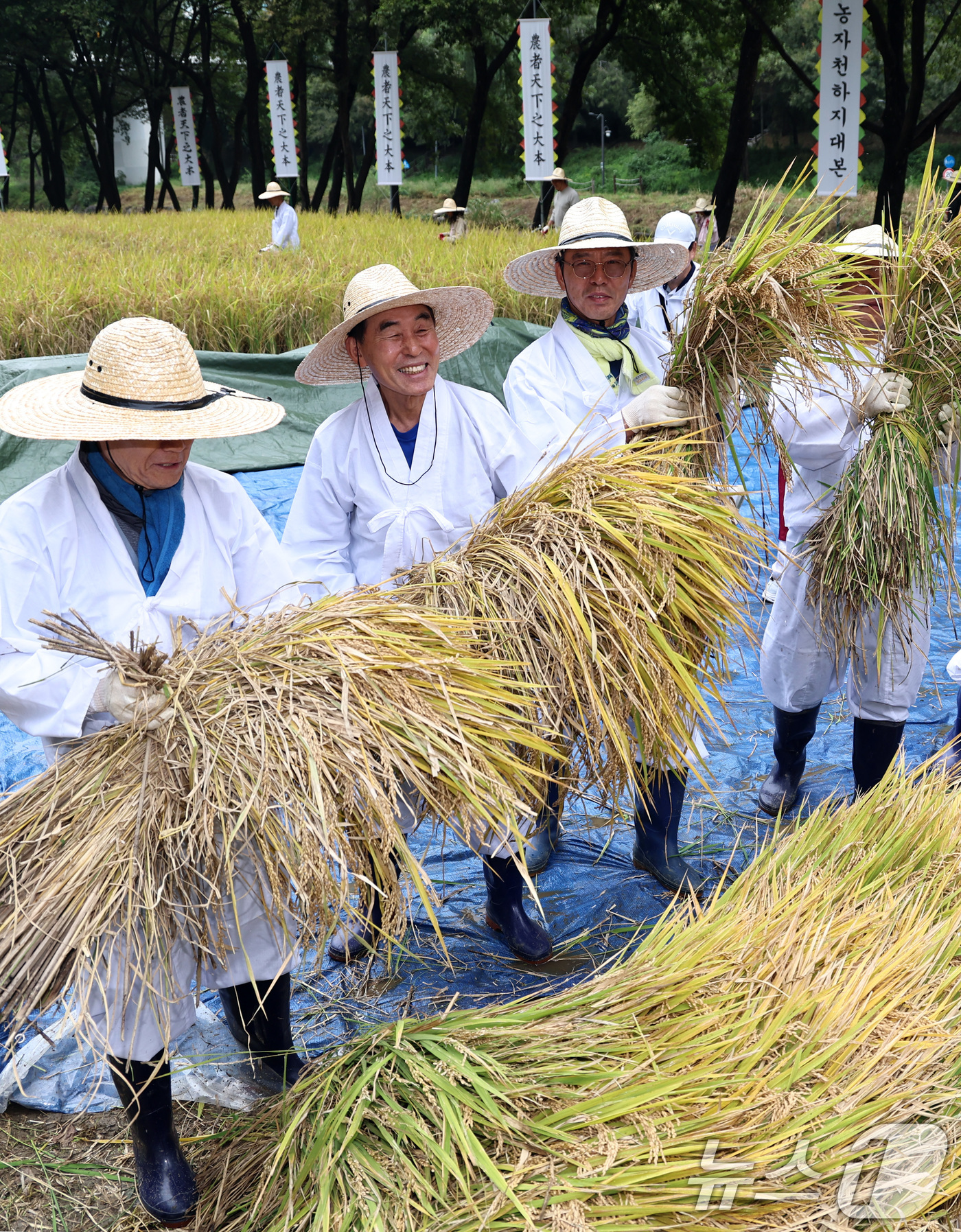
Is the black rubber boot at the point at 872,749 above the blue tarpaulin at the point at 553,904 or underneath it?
above

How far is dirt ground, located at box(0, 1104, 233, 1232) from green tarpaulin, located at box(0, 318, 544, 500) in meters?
3.31

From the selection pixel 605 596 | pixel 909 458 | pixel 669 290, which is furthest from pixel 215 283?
pixel 605 596

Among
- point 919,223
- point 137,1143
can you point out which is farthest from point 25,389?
point 919,223

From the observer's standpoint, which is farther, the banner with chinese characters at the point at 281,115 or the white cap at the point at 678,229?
the banner with chinese characters at the point at 281,115

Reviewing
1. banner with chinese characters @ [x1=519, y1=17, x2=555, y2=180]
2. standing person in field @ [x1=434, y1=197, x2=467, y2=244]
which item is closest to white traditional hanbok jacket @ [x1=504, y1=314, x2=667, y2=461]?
standing person in field @ [x1=434, y1=197, x2=467, y2=244]

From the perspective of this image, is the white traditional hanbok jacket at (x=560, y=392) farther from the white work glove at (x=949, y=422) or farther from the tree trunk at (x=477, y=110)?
the tree trunk at (x=477, y=110)

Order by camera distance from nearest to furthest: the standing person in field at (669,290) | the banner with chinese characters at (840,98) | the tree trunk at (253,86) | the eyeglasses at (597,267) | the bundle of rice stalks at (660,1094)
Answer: the bundle of rice stalks at (660,1094), the eyeglasses at (597,267), the standing person in field at (669,290), the banner with chinese characters at (840,98), the tree trunk at (253,86)

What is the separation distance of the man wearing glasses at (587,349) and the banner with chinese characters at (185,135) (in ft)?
63.5

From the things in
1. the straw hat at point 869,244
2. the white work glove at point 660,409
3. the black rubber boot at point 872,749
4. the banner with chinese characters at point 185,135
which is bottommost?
the black rubber boot at point 872,749

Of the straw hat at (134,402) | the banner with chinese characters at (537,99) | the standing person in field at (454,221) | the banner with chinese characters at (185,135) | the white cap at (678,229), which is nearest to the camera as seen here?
the straw hat at (134,402)

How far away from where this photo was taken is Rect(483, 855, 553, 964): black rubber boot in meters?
2.29

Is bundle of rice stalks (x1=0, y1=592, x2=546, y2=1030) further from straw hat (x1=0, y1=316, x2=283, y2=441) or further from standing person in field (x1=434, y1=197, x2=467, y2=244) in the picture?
standing person in field (x1=434, y1=197, x2=467, y2=244)

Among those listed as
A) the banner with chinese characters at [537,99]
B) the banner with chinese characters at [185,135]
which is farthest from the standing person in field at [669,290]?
the banner with chinese characters at [185,135]

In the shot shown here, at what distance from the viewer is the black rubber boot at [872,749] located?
2639 mm
